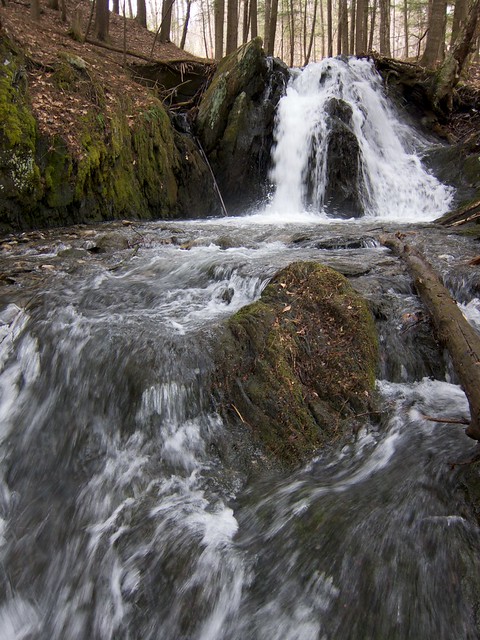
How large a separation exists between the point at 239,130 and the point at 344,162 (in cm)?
298

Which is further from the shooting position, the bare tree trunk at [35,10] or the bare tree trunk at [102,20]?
the bare tree trunk at [102,20]

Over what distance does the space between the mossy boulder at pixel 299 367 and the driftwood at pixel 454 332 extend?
2.06ft

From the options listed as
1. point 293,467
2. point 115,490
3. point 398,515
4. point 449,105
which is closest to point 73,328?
point 115,490

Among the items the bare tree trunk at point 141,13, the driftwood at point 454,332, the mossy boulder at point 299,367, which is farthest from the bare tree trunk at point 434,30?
the mossy boulder at point 299,367

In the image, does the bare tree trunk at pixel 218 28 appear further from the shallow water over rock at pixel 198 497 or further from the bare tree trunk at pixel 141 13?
the shallow water over rock at pixel 198 497

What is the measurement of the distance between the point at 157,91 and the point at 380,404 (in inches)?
487

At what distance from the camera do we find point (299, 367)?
3.67 metres

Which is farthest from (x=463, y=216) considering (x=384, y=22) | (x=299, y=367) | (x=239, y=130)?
(x=384, y=22)

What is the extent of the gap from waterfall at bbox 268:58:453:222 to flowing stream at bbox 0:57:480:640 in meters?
6.85

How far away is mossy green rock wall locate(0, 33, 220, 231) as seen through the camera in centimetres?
827

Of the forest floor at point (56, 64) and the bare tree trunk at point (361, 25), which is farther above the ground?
the bare tree trunk at point (361, 25)

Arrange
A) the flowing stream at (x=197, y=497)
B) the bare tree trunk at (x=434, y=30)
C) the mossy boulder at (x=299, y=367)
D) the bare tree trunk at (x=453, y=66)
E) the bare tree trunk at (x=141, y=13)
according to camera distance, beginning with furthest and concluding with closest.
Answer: the bare tree trunk at (x=141, y=13), the bare tree trunk at (x=434, y=30), the bare tree trunk at (x=453, y=66), the mossy boulder at (x=299, y=367), the flowing stream at (x=197, y=497)

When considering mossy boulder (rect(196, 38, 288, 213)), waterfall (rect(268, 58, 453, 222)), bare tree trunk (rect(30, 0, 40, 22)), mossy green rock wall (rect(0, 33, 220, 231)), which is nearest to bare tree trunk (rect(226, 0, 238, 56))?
waterfall (rect(268, 58, 453, 222))

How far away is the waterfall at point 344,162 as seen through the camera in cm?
1163
